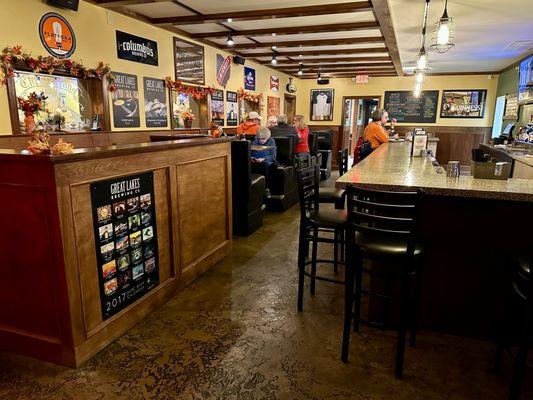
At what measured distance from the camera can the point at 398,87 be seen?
1144cm

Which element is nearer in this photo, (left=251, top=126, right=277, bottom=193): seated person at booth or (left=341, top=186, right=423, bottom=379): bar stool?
(left=341, top=186, right=423, bottom=379): bar stool

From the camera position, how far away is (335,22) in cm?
580

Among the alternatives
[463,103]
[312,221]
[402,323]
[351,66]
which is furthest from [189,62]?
[463,103]

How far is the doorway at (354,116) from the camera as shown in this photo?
39.3 ft

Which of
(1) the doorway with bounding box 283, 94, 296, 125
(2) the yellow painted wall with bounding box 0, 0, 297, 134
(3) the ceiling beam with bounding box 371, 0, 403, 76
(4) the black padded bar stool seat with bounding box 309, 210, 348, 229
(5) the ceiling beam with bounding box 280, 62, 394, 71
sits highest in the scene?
(5) the ceiling beam with bounding box 280, 62, 394, 71

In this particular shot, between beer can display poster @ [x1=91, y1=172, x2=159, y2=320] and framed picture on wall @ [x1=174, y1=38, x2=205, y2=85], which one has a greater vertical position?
framed picture on wall @ [x1=174, y1=38, x2=205, y2=85]

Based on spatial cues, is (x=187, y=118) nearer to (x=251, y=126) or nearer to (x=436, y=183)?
(x=251, y=126)

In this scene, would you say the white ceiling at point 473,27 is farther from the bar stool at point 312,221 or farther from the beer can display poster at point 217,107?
the beer can display poster at point 217,107

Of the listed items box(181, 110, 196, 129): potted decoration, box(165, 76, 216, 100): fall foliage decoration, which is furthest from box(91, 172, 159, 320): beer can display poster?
box(181, 110, 196, 129): potted decoration

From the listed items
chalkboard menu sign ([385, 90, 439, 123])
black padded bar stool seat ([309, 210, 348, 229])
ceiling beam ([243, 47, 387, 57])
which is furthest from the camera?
chalkboard menu sign ([385, 90, 439, 123])

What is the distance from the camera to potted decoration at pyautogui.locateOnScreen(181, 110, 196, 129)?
6.59m

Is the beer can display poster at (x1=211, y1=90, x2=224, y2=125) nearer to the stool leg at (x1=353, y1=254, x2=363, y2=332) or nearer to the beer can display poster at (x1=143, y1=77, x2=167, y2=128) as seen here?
the beer can display poster at (x1=143, y1=77, x2=167, y2=128)

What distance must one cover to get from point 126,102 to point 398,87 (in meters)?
8.91

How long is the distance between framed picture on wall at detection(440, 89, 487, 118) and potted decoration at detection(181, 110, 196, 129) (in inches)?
313
